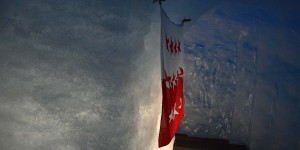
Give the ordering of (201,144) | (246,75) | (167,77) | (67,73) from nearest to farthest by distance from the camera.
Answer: (67,73)
(167,77)
(201,144)
(246,75)

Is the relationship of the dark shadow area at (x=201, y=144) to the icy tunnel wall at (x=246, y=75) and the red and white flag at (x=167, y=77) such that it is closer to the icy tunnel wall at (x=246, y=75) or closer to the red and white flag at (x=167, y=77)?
the icy tunnel wall at (x=246, y=75)

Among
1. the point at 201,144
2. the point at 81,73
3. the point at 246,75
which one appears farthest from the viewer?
the point at 246,75

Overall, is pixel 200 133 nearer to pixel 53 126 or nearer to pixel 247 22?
pixel 247 22

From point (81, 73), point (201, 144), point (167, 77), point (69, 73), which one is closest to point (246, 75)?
point (201, 144)

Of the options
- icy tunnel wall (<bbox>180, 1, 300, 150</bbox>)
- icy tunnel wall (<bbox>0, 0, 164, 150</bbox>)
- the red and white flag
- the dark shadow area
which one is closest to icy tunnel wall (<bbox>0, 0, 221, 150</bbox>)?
icy tunnel wall (<bbox>0, 0, 164, 150</bbox>)

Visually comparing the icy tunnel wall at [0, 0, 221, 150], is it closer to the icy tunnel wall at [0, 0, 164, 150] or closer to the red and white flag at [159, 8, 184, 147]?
the icy tunnel wall at [0, 0, 164, 150]

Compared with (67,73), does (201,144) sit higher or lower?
lower

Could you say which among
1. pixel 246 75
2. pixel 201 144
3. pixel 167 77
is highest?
pixel 167 77

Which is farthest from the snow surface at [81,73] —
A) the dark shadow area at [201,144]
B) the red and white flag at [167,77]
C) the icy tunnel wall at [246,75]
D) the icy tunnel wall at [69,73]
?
the dark shadow area at [201,144]

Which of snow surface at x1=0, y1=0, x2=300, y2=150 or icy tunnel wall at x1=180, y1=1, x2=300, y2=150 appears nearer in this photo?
snow surface at x1=0, y1=0, x2=300, y2=150

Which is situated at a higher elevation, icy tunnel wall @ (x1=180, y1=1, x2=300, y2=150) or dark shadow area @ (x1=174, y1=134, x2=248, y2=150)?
icy tunnel wall @ (x1=180, y1=1, x2=300, y2=150)

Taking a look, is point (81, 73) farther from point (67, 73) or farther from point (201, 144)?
point (201, 144)

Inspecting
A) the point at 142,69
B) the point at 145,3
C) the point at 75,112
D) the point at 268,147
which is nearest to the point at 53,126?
the point at 75,112

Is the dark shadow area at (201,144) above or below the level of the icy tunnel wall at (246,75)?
below
